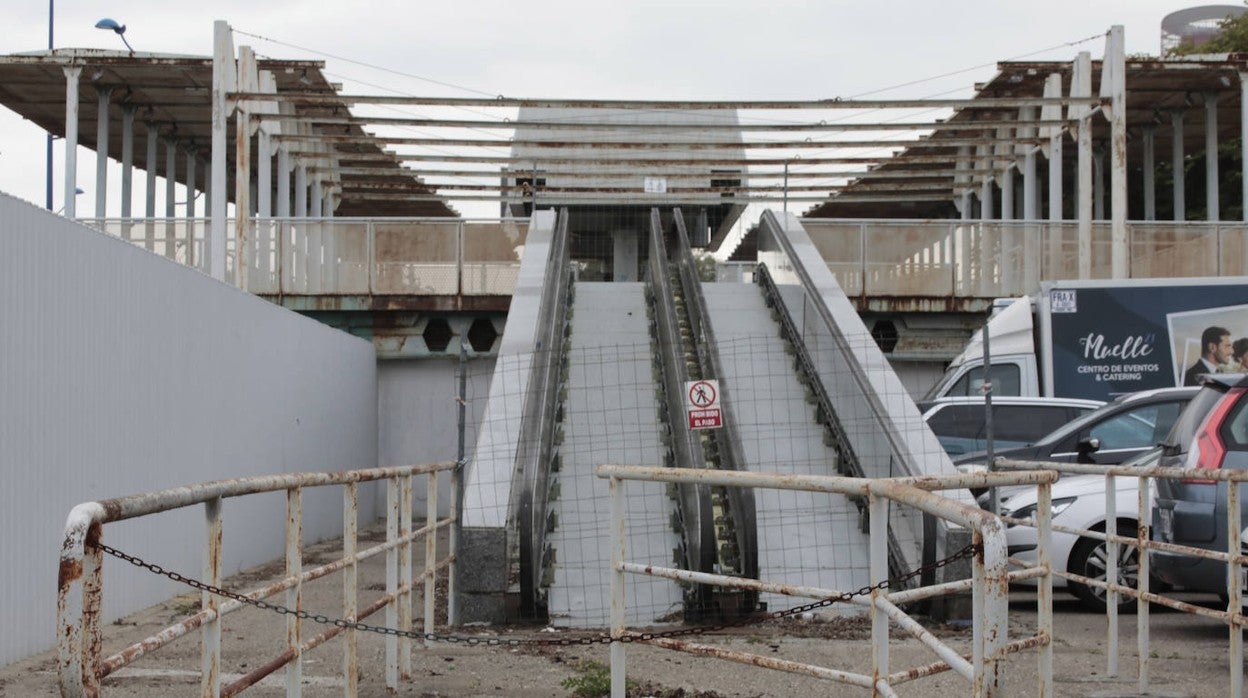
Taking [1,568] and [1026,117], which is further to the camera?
[1026,117]

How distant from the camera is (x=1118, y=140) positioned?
23.4 meters

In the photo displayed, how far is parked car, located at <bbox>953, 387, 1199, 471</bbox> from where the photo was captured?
46.6 ft

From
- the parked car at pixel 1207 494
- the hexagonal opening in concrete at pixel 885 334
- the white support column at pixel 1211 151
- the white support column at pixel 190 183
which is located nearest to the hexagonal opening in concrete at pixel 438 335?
the hexagonal opening in concrete at pixel 885 334

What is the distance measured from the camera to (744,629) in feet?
35.5

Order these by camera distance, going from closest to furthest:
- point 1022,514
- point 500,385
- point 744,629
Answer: point 744,629, point 1022,514, point 500,385

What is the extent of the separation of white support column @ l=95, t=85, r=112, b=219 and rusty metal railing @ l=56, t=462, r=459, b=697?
839 inches

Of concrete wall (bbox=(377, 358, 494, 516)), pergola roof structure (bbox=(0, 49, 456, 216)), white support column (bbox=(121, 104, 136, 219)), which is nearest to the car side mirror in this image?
concrete wall (bbox=(377, 358, 494, 516))

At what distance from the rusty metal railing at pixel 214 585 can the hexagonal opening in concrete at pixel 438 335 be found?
→ 16282 millimetres

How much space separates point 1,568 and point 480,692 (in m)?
2.94

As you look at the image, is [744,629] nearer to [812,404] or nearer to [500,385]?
[500,385]

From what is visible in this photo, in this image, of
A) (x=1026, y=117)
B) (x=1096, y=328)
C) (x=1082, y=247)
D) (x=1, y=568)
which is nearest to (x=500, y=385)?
(x=1, y=568)

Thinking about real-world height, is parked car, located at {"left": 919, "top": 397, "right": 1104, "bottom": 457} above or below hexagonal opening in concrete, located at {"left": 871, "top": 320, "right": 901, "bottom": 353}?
below

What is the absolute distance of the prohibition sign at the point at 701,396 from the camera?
13219 mm

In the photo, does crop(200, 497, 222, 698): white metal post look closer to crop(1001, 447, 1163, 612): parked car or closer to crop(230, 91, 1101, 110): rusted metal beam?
crop(1001, 447, 1163, 612): parked car
